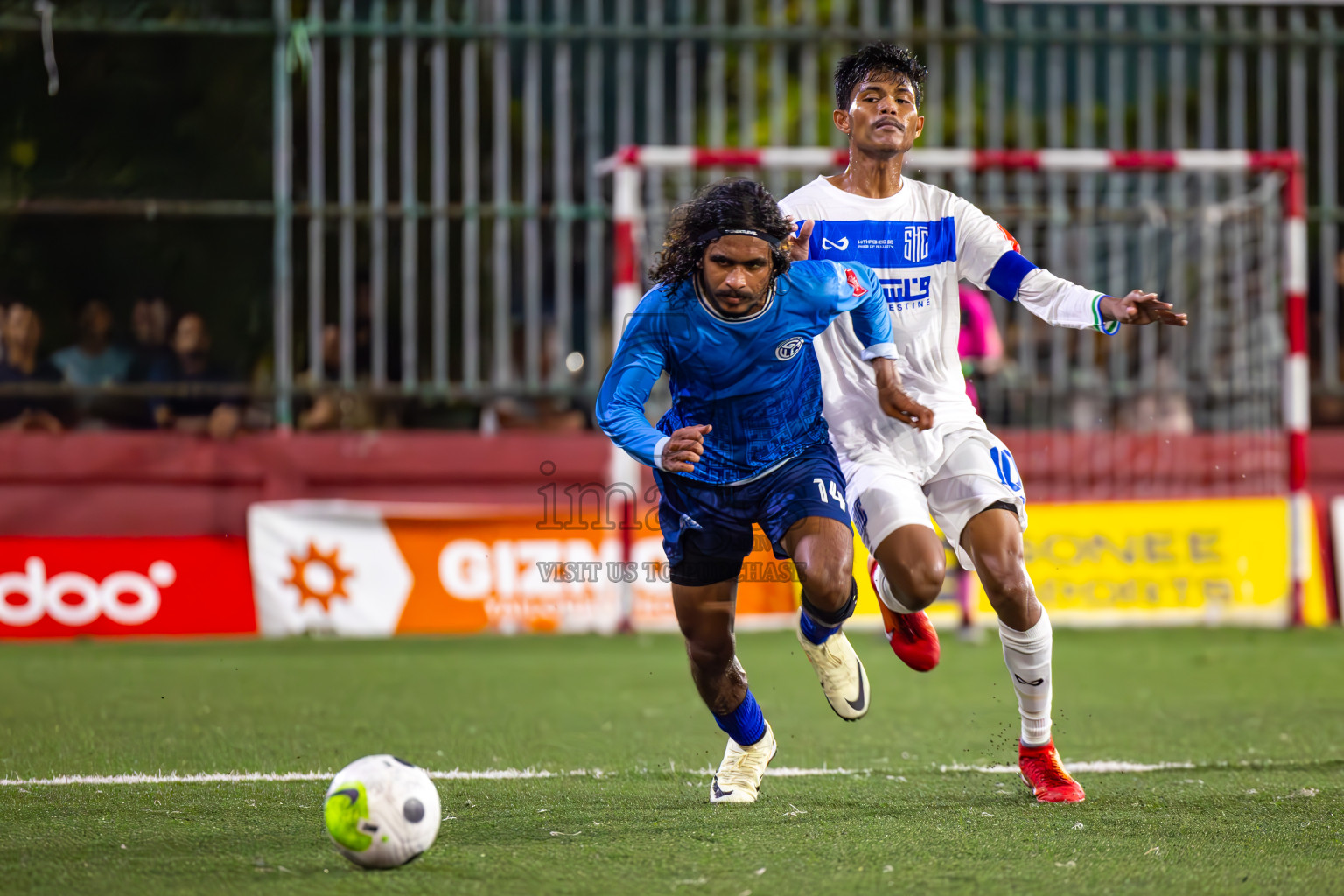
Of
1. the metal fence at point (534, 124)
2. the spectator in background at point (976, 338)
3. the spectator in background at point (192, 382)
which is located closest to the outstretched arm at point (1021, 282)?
the spectator in background at point (976, 338)

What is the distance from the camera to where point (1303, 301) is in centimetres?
1030

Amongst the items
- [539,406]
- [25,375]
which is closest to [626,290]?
[539,406]

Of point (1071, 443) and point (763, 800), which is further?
point (1071, 443)

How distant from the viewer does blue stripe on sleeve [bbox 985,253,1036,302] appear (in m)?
5.04

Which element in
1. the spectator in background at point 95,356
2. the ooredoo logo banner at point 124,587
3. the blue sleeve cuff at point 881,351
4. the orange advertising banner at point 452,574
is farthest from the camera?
the spectator in background at point 95,356

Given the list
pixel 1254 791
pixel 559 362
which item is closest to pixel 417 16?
pixel 559 362

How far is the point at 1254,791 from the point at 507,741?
2.74m

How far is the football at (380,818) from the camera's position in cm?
364

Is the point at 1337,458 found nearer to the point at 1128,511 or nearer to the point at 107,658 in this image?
the point at 1128,511

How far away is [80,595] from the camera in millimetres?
9938

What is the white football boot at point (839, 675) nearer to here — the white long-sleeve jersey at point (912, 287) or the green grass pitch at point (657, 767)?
the green grass pitch at point (657, 767)

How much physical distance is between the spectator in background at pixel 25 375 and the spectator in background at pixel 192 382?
2.19ft

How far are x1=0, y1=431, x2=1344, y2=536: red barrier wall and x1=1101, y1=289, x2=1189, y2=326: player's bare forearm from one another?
6.20m

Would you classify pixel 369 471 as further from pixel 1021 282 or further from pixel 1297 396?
pixel 1021 282
